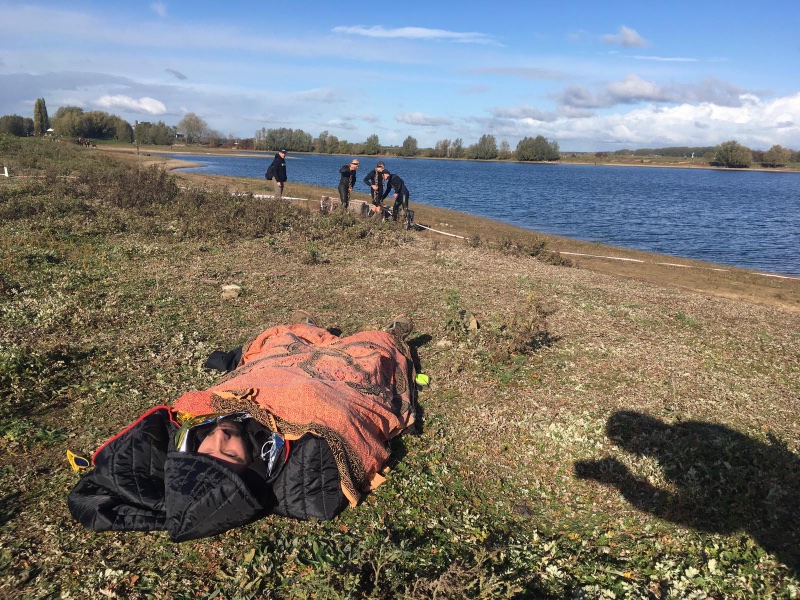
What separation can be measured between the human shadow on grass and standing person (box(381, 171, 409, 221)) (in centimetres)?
1393

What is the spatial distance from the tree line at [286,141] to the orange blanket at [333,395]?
98.9 m

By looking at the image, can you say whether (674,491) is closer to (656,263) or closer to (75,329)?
(75,329)

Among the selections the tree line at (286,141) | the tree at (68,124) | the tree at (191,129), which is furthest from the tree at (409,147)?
the tree at (68,124)

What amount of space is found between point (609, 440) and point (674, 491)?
2.91 feet

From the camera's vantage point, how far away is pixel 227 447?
448 cm

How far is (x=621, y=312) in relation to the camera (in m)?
9.96

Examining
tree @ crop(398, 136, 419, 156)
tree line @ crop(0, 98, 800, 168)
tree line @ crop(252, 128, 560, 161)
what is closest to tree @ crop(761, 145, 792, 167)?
tree line @ crop(0, 98, 800, 168)

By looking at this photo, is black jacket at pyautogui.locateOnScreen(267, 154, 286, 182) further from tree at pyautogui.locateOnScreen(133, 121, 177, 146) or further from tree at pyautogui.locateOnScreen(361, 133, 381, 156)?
tree at pyautogui.locateOnScreen(361, 133, 381, 156)

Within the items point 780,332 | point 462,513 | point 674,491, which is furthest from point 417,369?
point 780,332

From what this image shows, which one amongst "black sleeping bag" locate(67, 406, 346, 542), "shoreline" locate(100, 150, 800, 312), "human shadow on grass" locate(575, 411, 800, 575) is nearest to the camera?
"black sleeping bag" locate(67, 406, 346, 542)

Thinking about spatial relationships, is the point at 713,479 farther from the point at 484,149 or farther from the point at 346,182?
the point at 484,149

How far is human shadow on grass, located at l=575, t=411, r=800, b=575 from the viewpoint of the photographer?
4.64 metres

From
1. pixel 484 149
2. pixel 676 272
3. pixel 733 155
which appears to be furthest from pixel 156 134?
pixel 733 155

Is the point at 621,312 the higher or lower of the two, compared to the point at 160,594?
higher
